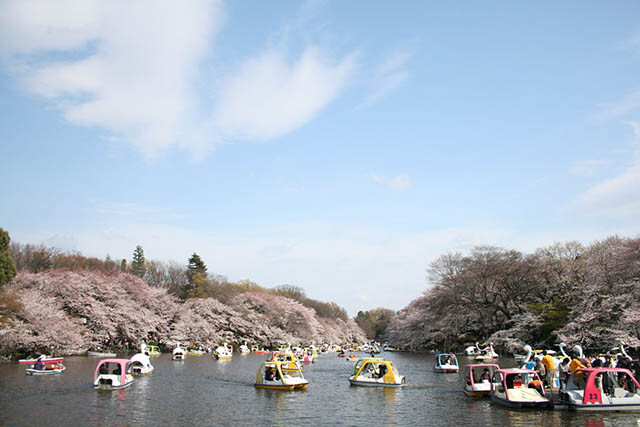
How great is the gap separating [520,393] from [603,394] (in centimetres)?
358

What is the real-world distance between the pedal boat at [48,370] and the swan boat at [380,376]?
2189cm

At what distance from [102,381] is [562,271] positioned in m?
62.4

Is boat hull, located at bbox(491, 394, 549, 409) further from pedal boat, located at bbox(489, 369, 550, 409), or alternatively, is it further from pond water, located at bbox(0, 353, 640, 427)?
pond water, located at bbox(0, 353, 640, 427)

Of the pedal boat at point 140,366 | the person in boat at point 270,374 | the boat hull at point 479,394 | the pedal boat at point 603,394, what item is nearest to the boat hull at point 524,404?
the pedal boat at point 603,394

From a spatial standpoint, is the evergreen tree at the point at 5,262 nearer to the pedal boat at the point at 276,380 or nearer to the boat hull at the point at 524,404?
the pedal boat at the point at 276,380

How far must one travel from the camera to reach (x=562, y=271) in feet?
226

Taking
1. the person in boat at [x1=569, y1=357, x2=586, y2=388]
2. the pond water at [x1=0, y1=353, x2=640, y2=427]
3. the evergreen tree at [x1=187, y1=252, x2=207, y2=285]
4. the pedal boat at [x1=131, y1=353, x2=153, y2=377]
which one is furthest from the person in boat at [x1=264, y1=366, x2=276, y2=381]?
the evergreen tree at [x1=187, y1=252, x2=207, y2=285]

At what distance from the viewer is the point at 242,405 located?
25.4 m

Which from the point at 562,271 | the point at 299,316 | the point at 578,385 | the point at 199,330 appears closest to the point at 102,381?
the point at 578,385

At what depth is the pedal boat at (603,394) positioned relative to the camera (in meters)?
20.5

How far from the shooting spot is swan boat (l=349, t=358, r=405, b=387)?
32.6m

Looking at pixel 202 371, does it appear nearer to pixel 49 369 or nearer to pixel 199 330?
pixel 49 369

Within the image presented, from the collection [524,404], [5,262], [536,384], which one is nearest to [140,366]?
[5,262]

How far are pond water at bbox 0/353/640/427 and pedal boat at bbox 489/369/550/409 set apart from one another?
42cm
